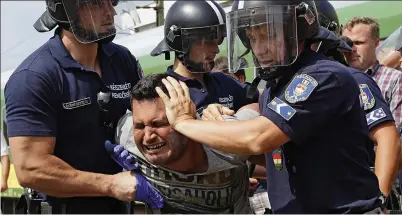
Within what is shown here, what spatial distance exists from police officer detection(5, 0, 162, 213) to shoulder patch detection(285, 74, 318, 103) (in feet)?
2.70

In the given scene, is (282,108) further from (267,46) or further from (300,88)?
(267,46)

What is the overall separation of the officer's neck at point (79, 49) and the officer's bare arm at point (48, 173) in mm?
479

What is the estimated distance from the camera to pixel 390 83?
5770 mm

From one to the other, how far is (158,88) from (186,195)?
489 mm

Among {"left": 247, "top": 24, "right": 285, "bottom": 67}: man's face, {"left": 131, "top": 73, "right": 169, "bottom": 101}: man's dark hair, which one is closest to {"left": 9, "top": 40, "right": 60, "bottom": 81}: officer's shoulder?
{"left": 131, "top": 73, "right": 169, "bottom": 101}: man's dark hair

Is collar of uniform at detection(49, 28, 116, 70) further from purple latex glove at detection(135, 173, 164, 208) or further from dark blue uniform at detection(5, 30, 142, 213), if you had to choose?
purple latex glove at detection(135, 173, 164, 208)

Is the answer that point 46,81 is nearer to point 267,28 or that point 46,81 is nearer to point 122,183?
point 122,183

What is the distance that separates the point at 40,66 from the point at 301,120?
1360 mm

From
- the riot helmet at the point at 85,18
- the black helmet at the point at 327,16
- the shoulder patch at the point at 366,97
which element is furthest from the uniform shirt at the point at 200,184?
the black helmet at the point at 327,16

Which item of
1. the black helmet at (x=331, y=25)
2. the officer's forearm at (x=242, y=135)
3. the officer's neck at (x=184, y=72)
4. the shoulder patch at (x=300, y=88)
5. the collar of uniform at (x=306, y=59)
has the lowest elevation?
the officer's neck at (x=184, y=72)

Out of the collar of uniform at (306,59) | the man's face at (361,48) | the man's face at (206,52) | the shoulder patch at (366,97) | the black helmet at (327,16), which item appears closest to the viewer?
the collar of uniform at (306,59)

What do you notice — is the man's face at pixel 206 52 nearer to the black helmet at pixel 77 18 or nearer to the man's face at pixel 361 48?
the black helmet at pixel 77 18

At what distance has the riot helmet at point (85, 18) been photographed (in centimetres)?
390

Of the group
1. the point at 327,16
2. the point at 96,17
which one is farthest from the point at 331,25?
the point at 96,17
